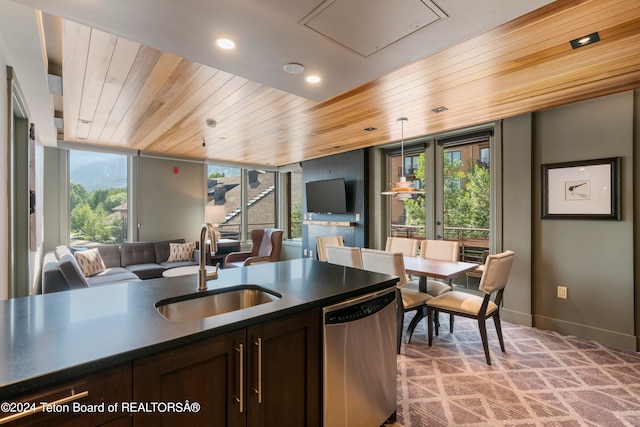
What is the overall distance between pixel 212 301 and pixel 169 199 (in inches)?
195

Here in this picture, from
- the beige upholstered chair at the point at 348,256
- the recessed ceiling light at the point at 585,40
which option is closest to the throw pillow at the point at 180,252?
the beige upholstered chair at the point at 348,256

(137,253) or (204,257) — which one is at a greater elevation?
(204,257)

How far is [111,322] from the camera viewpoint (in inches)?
44.5

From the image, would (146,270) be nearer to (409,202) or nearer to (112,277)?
(112,277)

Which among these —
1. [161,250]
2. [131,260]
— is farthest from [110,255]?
[161,250]

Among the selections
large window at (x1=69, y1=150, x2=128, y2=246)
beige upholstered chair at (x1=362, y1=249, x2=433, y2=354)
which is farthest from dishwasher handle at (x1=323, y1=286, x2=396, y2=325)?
large window at (x1=69, y1=150, x2=128, y2=246)

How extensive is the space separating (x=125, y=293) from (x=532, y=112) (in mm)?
4180

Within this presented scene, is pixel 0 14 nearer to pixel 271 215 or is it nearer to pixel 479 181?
pixel 479 181

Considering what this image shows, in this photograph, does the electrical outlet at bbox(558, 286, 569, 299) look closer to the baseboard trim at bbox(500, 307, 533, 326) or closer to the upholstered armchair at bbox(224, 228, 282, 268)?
the baseboard trim at bbox(500, 307, 533, 326)

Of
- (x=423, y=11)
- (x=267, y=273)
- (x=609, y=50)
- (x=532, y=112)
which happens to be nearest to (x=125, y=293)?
(x=267, y=273)

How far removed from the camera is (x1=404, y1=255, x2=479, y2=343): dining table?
291 cm

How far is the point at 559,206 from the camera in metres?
3.31

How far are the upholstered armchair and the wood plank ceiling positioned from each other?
208 centimetres

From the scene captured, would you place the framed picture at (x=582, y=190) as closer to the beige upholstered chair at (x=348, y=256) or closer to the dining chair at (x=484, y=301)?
the dining chair at (x=484, y=301)
